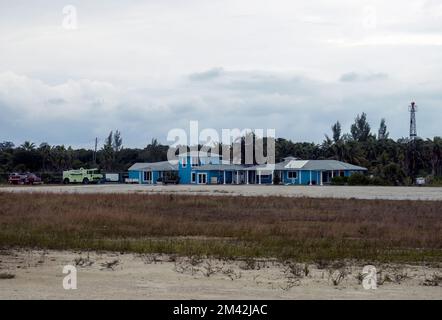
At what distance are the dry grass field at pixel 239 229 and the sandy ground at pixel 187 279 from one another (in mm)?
1618

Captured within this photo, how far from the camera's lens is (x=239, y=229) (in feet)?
75.4

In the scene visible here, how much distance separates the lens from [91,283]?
12.6 m

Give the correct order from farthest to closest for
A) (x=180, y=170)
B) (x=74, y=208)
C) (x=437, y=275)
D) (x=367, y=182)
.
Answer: (x=180, y=170), (x=367, y=182), (x=74, y=208), (x=437, y=275)

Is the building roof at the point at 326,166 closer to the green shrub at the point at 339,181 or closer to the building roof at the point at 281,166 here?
the building roof at the point at 281,166

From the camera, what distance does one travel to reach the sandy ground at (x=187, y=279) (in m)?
11.5

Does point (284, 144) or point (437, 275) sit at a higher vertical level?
point (284, 144)

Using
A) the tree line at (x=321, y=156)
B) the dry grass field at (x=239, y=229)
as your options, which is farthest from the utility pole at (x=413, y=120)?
the dry grass field at (x=239, y=229)

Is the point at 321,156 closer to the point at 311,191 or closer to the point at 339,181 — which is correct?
the point at 339,181

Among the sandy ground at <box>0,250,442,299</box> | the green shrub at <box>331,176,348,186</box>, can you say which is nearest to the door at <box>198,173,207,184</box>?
the green shrub at <box>331,176,348,186</box>

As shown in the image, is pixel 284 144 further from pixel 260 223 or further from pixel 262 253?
pixel 262 253
